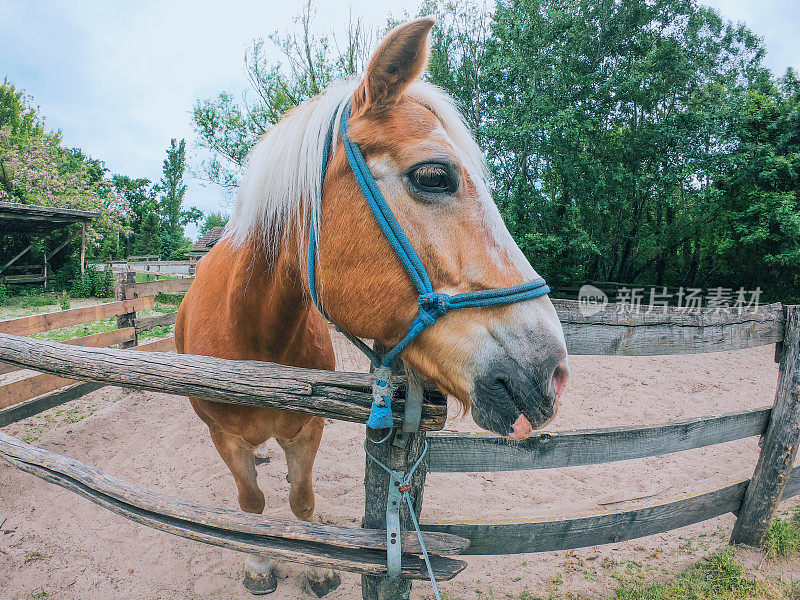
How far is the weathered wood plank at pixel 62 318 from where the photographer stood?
4.11 m

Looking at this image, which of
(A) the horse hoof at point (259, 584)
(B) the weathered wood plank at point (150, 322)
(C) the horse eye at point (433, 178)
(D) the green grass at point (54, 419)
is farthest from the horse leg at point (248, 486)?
(B) the weathered wood plank at point (150, 322)

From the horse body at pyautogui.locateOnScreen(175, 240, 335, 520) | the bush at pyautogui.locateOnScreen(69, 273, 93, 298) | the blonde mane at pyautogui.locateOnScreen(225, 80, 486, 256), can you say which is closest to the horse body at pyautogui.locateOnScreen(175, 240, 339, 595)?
the horse body at pyautogui.locateOnScreen(175, 240, 335, 520)

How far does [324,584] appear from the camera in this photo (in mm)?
2520

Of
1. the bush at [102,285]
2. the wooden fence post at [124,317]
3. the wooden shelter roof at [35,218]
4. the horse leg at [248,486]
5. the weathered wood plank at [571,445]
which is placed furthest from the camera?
the bush at [102,285]

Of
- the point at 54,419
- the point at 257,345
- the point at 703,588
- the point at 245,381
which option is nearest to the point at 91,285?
the point at 54,419

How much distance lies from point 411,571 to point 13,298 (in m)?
18.6

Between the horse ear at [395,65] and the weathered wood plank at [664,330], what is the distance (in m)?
1.23

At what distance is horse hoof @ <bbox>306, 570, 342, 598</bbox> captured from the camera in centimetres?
251

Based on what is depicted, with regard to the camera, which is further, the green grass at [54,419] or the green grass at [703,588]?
the green grass at [54,419]

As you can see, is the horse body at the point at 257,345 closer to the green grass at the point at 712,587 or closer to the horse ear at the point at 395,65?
the horse ear at the point at 395,65

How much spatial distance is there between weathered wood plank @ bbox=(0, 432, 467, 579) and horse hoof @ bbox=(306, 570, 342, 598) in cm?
116

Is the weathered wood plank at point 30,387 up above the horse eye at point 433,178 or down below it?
below

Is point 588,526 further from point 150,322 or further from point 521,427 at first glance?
point 150,322

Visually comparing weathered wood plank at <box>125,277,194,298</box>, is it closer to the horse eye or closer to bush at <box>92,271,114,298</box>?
the horse eye
